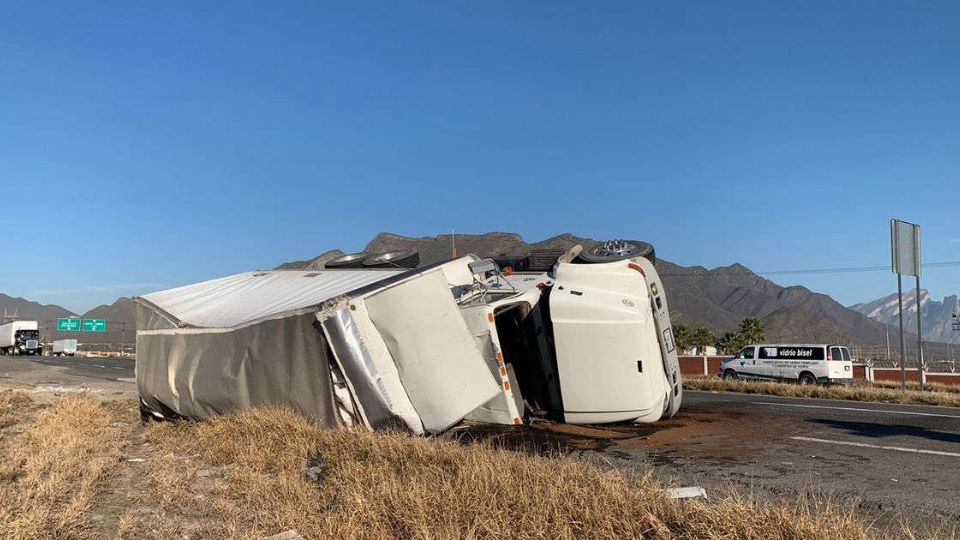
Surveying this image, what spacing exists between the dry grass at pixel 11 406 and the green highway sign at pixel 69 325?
80.6 m

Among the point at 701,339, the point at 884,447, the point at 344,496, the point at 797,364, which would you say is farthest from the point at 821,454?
the point at 701,339

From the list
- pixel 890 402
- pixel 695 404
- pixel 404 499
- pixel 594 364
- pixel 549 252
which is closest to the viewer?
pixel 404 499

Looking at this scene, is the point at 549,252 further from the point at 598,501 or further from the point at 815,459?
the point at 598,501

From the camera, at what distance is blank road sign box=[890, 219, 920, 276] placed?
25672 millimetres

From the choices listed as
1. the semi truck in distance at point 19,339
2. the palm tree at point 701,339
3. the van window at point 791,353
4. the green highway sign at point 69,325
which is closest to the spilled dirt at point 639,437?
the van window at point 791,353

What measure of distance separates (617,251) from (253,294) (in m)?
5.75

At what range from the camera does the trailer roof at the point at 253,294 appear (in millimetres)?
10078

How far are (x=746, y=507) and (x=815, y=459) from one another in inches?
166

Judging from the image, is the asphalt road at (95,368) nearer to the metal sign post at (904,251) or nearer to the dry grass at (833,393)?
the dry grass at (833,393)

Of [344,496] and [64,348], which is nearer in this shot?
[344,496]

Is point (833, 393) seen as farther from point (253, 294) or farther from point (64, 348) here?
point (64, 348)

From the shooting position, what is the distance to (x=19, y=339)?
66312mm

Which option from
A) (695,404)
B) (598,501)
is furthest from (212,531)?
(695,404)

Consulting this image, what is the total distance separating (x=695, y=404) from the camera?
15.3 meters
